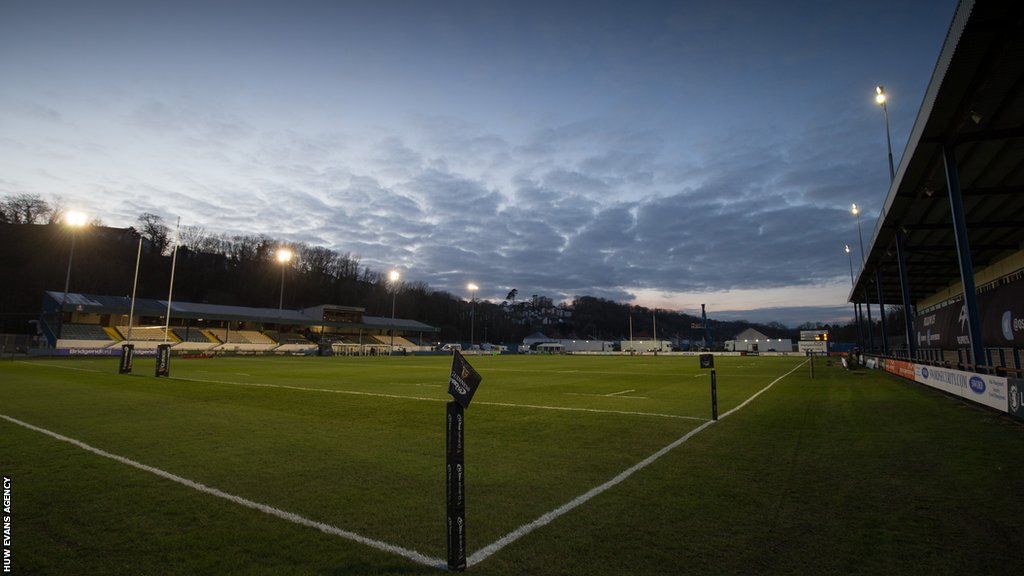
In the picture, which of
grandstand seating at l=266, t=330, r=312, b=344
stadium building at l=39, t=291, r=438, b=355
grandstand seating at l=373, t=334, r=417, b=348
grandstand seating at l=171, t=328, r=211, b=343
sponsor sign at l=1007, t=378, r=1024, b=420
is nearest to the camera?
sponsor sign at l=1007, t=378, r=1024, b=420

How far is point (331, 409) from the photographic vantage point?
44.4ft

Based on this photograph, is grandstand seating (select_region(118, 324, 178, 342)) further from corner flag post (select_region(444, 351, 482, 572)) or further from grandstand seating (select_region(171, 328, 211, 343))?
corner flag post (select_region(444, 351, 482, 572))

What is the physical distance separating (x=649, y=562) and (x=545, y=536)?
1.02 metres

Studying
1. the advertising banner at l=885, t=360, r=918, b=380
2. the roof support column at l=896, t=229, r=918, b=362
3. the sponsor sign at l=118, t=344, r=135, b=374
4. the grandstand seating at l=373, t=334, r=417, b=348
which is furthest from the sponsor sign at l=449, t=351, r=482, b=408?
the grandstand seating at l=373, t=334, r=417, b=348

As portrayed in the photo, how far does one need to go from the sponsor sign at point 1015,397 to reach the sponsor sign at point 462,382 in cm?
1412

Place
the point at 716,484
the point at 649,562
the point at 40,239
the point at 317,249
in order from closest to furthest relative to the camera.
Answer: the point at 649,562
the point at 716,484
the point at 40,239
the point at 317,249

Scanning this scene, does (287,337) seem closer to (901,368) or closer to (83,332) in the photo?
(83,332)

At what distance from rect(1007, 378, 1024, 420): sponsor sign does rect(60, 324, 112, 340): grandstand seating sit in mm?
75903

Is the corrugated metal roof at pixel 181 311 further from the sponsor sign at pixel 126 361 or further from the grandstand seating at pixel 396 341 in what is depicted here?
the sponsor sign at pixel 126 361

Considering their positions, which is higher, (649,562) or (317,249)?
(317,249)

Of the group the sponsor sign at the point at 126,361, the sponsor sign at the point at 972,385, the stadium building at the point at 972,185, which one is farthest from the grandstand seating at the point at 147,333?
the stadium building at the point at 972,185

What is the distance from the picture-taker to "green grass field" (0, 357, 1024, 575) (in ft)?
13.5

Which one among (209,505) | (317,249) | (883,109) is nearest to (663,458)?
(209,505)

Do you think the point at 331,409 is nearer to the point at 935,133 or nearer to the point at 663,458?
the point at 663,458
